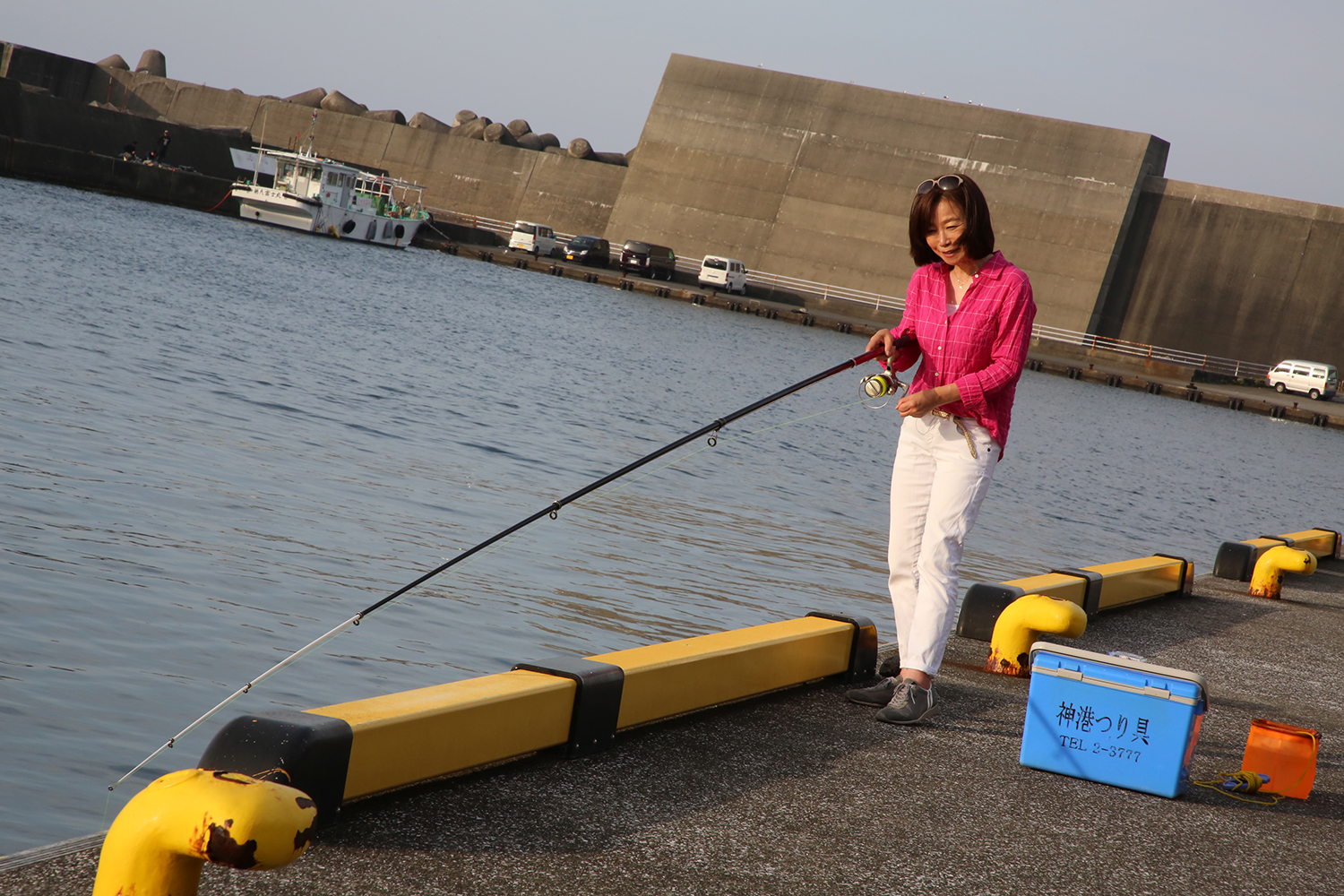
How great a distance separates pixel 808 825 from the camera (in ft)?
10.2

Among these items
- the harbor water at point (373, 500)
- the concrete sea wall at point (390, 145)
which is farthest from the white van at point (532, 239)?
the harbor water at point (373, 500)

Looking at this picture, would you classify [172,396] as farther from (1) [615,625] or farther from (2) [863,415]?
(2) [863,415]

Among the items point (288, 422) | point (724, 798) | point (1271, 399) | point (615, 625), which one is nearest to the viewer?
point (724, 798)

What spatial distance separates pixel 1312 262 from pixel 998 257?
45242 mm

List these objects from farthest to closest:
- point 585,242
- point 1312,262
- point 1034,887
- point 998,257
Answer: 1. point 585,242
2. point 1312,262
3. point 998,257
4. point 1034,887

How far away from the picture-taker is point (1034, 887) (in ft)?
9.45

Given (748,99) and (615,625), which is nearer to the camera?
(615,625)

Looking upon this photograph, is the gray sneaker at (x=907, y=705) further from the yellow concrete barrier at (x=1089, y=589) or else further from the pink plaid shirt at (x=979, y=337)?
the yellow concrete barrier at (x=1089, y=589)

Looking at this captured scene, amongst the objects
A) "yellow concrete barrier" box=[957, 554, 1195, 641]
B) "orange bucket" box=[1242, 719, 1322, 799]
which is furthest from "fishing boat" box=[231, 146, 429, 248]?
"orange bucket" box=[1242, 719, 1322, 799]

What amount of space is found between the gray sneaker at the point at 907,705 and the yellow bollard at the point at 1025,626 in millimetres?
861

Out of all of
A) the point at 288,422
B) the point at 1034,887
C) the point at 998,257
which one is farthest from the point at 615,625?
the point at 288,422

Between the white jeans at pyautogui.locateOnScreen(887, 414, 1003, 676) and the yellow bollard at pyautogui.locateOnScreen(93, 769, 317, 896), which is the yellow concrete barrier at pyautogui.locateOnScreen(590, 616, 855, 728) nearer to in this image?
the white jeans at pyautogui.locateOnScreen(887, 414, 1003, 676)

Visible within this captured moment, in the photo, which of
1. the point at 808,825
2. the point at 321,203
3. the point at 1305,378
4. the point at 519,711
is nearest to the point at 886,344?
the point at 808,825

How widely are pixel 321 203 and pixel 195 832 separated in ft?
136
